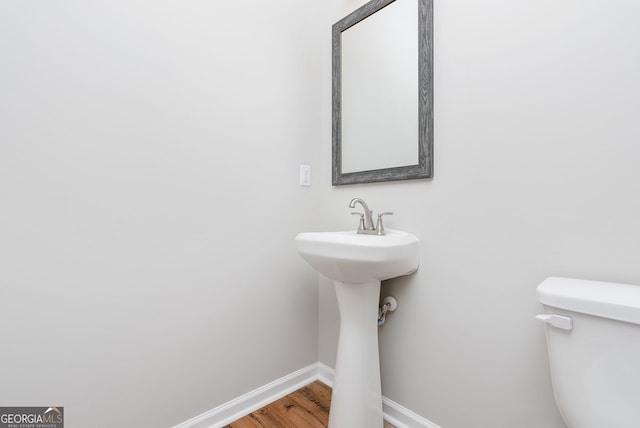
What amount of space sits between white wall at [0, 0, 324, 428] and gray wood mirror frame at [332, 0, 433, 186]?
0.71 ft

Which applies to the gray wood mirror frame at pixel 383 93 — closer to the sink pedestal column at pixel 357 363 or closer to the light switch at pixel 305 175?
the light switch at pixel 305 175

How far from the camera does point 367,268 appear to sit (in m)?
0.99

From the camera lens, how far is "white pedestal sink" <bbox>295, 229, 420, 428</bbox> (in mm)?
1049

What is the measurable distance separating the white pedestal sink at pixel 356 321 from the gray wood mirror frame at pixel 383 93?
1.15 feet

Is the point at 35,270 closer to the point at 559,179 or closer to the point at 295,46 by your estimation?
the point at 295,46

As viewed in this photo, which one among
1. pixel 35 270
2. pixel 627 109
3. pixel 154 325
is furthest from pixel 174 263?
pixel 627 109

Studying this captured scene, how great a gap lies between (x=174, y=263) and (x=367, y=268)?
74cm

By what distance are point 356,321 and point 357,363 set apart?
157mm

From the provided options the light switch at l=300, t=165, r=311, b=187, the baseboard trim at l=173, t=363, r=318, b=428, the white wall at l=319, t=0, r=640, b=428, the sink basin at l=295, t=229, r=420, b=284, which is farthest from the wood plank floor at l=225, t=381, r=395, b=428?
the light switch at l=300, t=165, r=311, b=187

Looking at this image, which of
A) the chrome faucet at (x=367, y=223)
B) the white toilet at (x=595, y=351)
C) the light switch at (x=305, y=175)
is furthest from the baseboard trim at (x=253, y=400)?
the white toilet at (x=595, y=351)

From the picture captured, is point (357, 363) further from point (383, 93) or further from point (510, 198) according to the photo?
point (383, 93)

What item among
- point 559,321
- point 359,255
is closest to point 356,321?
point 359,255

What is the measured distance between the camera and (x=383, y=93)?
132 centimetres

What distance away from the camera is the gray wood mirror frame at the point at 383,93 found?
3.81 feet
